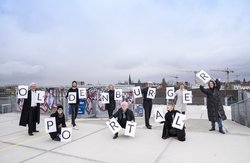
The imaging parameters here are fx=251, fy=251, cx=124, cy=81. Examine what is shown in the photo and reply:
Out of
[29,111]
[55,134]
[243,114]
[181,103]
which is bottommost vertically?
[55,134]

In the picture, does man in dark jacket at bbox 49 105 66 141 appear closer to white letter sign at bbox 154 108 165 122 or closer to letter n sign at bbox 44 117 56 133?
letter n sign at bbox 44 117 56 133

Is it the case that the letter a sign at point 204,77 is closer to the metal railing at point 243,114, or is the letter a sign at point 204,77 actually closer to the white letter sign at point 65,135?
the metal railing at point 243,114

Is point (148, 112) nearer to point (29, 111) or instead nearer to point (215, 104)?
point (215, 104)

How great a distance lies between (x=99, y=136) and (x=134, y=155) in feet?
7.81

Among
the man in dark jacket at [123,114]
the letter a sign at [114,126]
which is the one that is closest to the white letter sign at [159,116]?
the man in dark jacket at [123,114]

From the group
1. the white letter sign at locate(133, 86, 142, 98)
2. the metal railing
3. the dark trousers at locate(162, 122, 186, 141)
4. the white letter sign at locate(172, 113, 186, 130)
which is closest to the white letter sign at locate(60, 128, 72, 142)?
the dark trousers at locate(162, 122, 186, 141)

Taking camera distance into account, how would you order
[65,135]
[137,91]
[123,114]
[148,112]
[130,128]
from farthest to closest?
1. [137,91]
2. [148,112]
3. [123,114]
4. [130,128]
5. [65,135]

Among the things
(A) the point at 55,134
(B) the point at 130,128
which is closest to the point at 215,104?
(B) the point at 130,128

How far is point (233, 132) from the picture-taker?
8070mm

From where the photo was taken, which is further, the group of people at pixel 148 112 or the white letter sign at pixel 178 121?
the group of people at pixel 148 112

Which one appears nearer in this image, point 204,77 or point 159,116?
point 159,116

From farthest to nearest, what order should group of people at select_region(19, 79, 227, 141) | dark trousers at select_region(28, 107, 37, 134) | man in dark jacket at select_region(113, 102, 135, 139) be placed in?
1. dark trousers at select_region(28, 107, 37, 134)
2. man in dark jacket at select_region(113, 102, 135, 139)
3. group of people at select_region(19, 79, 227, 141)

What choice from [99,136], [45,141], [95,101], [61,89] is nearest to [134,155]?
[99,136]

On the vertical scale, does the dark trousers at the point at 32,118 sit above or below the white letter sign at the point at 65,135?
above
